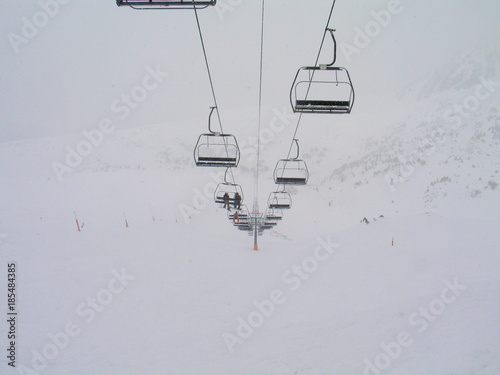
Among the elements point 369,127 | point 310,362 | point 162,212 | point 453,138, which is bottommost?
point 310,362

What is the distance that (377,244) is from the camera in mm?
22578

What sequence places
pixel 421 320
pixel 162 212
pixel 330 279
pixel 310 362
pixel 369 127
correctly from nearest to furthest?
pixel 310 362 < pixel 421 320 < pixel 330 279 < pixel 162 212 < pixel 369 127

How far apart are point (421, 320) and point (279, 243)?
14932mm

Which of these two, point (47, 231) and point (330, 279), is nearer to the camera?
point (330, 279)

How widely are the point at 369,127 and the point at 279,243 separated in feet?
135

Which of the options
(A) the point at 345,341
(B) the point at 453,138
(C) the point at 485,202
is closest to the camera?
(A) the point at 345,341

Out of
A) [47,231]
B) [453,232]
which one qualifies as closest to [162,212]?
[47,231]

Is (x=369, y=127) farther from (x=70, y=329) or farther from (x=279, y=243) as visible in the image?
(x=70, y=329)

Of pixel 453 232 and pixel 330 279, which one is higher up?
pixel 453 232

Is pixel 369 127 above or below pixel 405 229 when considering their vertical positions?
above

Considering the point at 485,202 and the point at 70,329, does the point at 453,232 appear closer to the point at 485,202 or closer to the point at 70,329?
the point at 485,202

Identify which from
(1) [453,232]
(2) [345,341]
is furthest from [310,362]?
(1) [453,232]

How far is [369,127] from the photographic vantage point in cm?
5941

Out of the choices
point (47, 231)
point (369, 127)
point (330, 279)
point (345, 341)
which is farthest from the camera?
point (369, 127)
